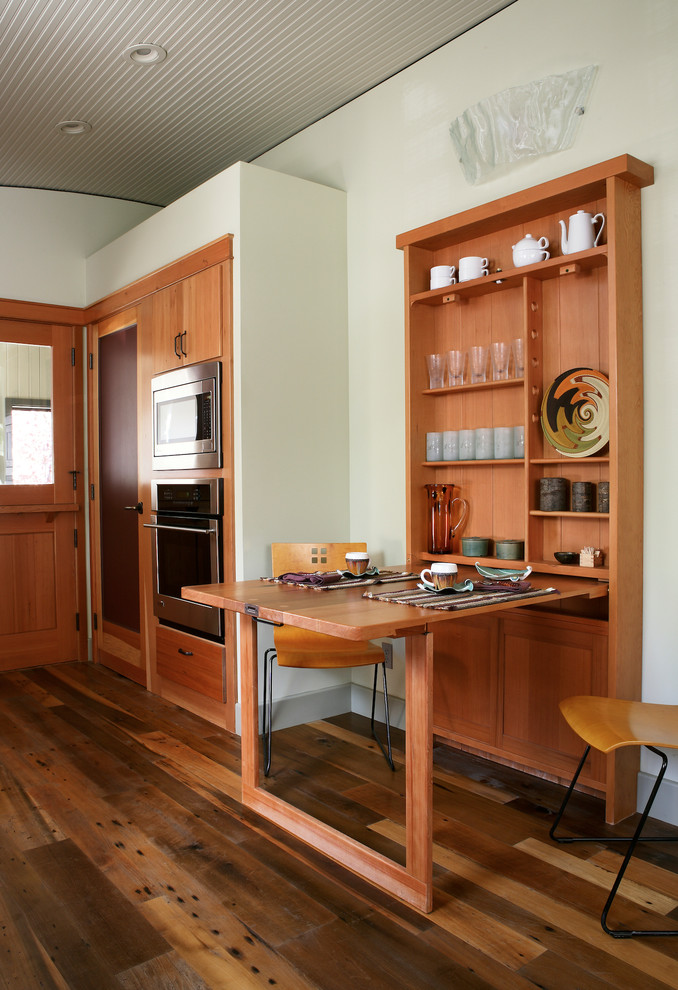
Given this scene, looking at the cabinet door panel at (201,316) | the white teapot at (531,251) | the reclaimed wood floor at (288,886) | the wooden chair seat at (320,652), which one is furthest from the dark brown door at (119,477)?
the white teapot at (531,251)

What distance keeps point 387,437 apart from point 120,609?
2.01m

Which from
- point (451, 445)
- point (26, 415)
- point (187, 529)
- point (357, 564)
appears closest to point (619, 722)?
point (357, 564)

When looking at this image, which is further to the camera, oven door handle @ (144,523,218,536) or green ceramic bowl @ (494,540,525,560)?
oven door handle @ (144,523,218,536)

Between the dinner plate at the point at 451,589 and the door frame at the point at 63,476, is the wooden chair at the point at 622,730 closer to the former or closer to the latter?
the dinner plate at the point at 451,589

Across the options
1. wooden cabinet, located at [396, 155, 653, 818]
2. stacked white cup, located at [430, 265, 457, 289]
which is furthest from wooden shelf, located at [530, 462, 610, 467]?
stacked white cup, located at [430, 265, 457, 289]

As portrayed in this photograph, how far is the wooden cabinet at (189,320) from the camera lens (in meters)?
3.45

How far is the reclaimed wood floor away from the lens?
5.73 ft

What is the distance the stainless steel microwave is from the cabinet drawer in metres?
0.85

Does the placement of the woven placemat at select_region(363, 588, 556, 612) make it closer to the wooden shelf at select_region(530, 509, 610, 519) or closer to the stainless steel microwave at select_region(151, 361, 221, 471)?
the wooden shelf at select_region(530, 509, 610, 519)

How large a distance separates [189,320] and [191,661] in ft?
5.41

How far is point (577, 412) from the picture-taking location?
266 cm

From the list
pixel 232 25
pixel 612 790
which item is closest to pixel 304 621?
pixel 612 790

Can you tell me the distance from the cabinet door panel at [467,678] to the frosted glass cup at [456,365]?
3.12 ft

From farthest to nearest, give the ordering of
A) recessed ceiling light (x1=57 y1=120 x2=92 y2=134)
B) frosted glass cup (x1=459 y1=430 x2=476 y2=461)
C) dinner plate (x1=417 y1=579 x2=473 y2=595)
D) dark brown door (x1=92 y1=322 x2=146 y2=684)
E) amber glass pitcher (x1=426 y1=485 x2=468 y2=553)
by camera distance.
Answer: dark brown door (x1=92 y1=322 x2=146 y2=684) < recessed ceiling light (x1=57 y1=120 x2=92 y2=134) < amber glass pitcher (x1=426 y1=485 x2=468 y2=553) < frosted glass cup (x1=459 y1=430 x2=476 y2=461) < dinner plate (x1=417 y1=579 x2=473 y2=595)
